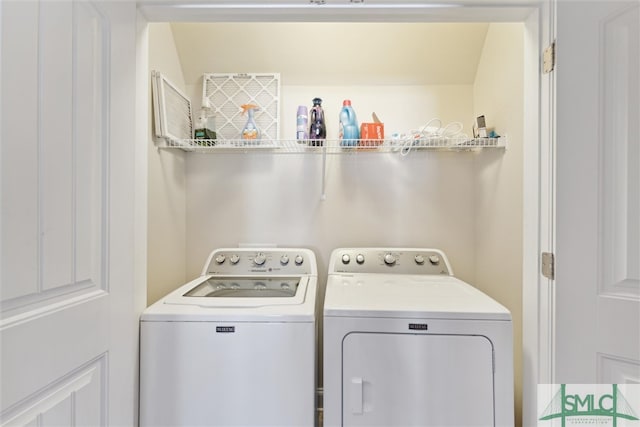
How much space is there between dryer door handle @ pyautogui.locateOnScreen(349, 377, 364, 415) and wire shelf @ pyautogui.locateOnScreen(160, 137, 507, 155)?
1.25 metres

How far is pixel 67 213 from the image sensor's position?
2.53 feet

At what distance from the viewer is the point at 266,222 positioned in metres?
2.09

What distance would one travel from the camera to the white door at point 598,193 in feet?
2.92

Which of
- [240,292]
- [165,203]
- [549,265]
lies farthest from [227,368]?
[549,265]

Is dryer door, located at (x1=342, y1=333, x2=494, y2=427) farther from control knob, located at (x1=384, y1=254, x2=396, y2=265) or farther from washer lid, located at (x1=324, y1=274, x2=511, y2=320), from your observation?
control knob, located at (x1=384, y1=254, x2=396, y2=265)

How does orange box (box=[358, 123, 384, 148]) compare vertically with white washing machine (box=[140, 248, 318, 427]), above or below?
above

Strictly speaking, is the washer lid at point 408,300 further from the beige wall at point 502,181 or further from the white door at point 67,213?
the white door at point 67,213

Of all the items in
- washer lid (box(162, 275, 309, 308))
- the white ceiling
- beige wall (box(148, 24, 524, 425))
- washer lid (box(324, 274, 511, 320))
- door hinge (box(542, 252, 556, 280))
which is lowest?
washer lid (box(162, 275, 309, 308))

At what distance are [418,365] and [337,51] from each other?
183cm

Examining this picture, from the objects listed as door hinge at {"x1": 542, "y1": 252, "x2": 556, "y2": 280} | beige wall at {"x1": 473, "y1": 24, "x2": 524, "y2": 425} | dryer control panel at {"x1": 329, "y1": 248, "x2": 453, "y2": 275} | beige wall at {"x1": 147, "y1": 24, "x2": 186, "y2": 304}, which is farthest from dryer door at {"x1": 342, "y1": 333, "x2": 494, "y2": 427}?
beige wall at {"x1": 147, "y1": 24, "x2": 186, "y2": 304}

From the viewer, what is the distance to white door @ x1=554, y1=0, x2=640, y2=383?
890 mm

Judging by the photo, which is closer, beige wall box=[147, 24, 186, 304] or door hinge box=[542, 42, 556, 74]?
door hinge box=[542, 42, 556, 74]

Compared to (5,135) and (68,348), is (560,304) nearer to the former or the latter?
(68,348)

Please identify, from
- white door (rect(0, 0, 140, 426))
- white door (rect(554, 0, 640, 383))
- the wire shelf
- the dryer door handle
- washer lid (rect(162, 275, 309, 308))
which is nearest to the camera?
white door (rect(0, 0, 140, 426))
